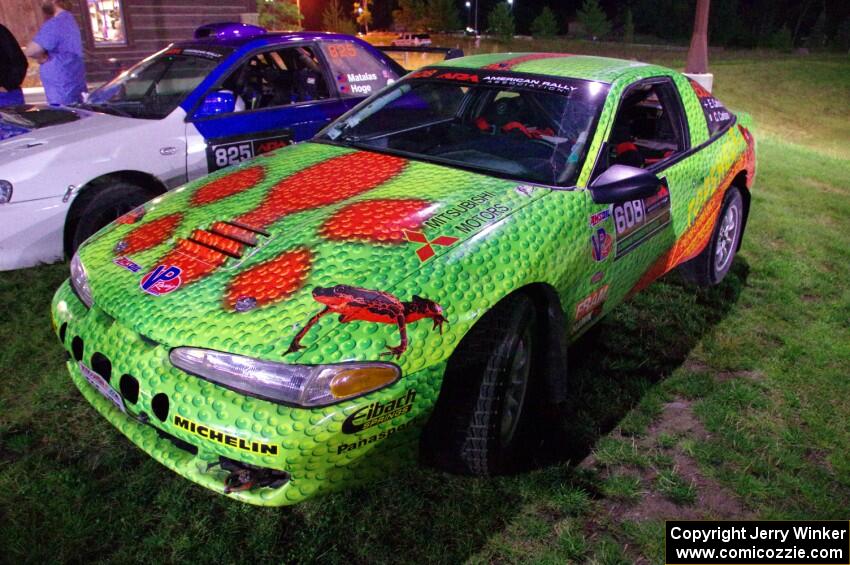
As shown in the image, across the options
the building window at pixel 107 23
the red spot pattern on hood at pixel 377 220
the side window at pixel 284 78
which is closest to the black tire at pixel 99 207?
the side window at pixel 284 78

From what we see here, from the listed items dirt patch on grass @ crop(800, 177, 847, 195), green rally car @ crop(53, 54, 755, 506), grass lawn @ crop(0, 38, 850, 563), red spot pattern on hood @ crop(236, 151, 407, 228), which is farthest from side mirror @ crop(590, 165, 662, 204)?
dirt patch on grass @ crop(800, 177, 847, 195)

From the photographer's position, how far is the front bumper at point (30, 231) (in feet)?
12.2

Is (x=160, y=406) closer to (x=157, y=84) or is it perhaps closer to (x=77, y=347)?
(x=77, y=347)

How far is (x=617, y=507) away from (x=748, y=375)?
54.0 inches

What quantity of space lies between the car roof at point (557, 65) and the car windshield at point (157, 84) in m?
1.90

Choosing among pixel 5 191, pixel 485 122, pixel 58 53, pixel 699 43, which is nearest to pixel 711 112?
pixel 485 122

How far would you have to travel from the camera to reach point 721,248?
422 centimetres

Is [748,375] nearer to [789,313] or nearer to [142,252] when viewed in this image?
[789,313]

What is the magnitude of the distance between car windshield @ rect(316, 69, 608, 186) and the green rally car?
1cm

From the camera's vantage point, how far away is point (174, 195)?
2.94m

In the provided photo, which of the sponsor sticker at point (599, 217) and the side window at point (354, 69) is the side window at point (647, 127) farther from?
the side window at point (354, 69)

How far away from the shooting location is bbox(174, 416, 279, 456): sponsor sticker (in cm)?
183

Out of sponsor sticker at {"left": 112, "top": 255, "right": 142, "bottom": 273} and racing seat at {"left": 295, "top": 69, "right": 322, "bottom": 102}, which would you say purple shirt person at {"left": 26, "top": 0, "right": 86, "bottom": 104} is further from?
sponsor sticker at {"left": 112, "top": 255, "right": 142, "bottom": 273}

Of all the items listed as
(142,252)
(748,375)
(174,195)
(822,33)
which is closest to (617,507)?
(748,375)
